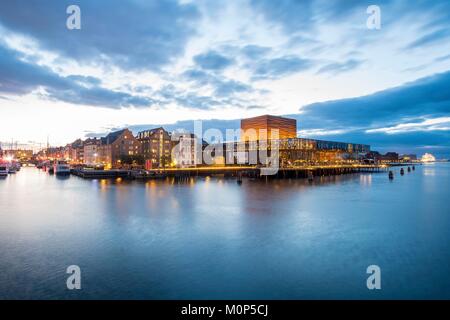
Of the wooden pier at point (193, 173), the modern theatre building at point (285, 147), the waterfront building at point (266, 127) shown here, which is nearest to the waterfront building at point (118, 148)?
the wooden pier at point (193, 173)

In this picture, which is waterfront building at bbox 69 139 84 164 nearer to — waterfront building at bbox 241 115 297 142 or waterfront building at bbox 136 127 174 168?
waterfront building at bbox 136 127 174 168

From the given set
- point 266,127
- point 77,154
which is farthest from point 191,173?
point 266,127

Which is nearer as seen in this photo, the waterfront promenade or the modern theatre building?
the waterfront promenade

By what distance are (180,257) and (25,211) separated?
64.8ft

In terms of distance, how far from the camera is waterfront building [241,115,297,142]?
18188 centimetres

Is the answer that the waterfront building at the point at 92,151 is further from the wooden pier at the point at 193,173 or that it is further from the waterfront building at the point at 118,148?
the wooden pier at the point at 193,173

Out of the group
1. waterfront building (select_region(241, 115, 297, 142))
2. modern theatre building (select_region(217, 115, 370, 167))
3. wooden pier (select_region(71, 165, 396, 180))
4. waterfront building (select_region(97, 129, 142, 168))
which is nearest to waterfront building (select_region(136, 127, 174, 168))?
waterfront building (select_region(97, 129, 142, 168))

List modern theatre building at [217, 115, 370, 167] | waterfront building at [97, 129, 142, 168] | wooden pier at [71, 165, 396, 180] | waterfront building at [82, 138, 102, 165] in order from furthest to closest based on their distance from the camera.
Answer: modern theatre building at [217, 115, 370, 167] < waterfront building at [82, 138, 102, 165] < waterfront building at [97, 129, 142, 168] < wooden pier at [71, 165, 396, 180]

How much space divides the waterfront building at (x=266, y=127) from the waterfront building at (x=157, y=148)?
83.8 m

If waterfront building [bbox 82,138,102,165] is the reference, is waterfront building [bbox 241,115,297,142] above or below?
above

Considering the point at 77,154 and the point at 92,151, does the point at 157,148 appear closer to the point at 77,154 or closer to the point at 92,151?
the point at 92,151

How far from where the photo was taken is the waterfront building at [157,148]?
96688 mm

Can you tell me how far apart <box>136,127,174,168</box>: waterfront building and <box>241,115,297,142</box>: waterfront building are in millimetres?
83788

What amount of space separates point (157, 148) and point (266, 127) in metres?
99.0
